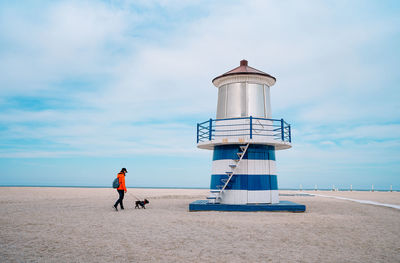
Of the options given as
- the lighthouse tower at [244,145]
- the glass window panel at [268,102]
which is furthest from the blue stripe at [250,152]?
the glass window panel at [268,102]

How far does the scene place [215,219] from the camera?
11.4 m

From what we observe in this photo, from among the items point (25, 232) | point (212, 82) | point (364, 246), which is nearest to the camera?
point (364, 246)

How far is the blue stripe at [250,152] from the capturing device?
14.4m

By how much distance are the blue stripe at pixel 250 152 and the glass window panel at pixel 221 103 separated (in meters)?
1.66

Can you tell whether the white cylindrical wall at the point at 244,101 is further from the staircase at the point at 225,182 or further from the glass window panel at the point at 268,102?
the staircase at the point at 225,182

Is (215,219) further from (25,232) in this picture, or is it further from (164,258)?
(25,232)

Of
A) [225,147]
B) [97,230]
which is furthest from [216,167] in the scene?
[97,230]

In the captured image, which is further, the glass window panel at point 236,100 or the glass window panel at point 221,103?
the glass window panel at point 221,103

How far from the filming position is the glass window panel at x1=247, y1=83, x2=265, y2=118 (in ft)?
48.8

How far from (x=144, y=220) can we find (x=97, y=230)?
7.51 feet

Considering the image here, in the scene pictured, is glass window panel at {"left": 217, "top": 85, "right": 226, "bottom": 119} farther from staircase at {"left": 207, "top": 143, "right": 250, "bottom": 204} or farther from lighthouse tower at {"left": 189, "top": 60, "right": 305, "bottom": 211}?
staircase at {"left": 207, "top": 143, "right": 250, "bottom": 204}

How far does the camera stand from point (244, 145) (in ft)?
47.5

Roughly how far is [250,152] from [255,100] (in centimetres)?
266

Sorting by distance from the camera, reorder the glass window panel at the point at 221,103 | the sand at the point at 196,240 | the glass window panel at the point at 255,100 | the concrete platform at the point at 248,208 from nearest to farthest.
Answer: the sand at the point at 196,240
the concrete platform at the point at 248,208
the glass window panel at the point at 255,100
the glass window panel at the point at 221,103
